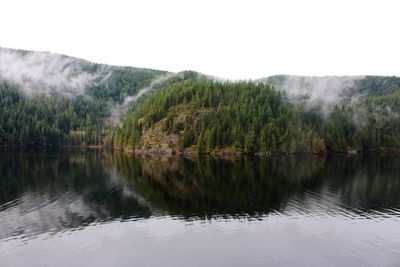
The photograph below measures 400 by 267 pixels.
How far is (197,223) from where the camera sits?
52.3 m

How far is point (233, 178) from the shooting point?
97.6 m

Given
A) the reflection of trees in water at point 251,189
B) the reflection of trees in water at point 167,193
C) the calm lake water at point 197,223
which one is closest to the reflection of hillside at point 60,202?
the reflection of trees in water at point 167,193

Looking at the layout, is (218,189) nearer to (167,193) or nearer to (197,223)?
(167,193)

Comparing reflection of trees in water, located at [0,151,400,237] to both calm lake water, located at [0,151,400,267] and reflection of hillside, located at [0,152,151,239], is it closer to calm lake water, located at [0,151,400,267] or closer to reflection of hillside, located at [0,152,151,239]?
reflection of hillside, located at [0,152,151,239]

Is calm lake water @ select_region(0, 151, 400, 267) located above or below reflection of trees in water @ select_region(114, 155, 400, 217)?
below

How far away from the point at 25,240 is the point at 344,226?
4279 centimetres

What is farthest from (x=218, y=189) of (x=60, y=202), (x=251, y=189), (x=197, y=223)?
(x=60, y=202)

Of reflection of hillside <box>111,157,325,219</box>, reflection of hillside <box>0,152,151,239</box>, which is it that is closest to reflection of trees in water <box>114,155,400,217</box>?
reflection of hillside <box>111,157,325,219</box>

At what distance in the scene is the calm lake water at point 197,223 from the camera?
40094 millimetres

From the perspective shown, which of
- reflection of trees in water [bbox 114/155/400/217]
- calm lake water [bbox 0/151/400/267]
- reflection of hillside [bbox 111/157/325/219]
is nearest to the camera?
calm lake water [bbox 0/151/400/267]

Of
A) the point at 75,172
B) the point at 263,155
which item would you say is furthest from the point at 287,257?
the point at 263,155

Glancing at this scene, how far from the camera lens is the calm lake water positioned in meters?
40.1

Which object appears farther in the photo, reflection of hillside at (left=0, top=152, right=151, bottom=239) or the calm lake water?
reflection of hillside at (left=0, top=152, right=151, bottom=239)

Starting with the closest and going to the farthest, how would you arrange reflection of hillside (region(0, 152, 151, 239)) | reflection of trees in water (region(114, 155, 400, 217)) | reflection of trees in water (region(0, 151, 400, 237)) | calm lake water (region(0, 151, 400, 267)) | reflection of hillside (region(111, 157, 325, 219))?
calm lake water (region(0, 151, 400, 267)) < reflection of hillside (region(0, 152, 151, 239)) < reflection of trees in water (region(0, 151, 400, 237)) < reflection of hillside (region(111, 157, 325, 219)) < reflection of trees in water (region(114, 155, 400, 217))
